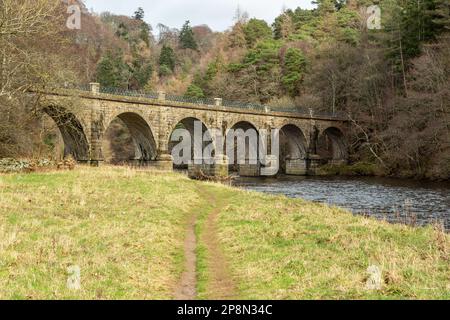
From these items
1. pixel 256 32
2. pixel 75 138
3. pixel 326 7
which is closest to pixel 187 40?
pixel 256 32

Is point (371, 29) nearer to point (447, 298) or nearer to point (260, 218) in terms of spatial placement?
point (260, 218)

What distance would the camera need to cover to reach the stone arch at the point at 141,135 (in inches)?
1850

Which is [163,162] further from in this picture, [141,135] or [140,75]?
[140,75]

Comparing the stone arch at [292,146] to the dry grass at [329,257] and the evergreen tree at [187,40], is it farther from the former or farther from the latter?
the evergreen tree at [187,40]

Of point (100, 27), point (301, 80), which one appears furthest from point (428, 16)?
A: point (100, 27)

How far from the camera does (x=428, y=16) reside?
174 feet

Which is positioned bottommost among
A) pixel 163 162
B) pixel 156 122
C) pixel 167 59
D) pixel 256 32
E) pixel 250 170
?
pixel 250 170

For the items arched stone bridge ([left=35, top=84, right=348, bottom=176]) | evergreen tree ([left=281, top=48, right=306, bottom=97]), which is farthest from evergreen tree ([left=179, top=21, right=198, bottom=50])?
arched stone bridge ([left=35, top=84, right=348, bottom=176])

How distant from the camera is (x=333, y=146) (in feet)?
248

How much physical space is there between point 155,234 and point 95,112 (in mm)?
30858

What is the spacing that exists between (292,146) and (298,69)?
22334 millimetres

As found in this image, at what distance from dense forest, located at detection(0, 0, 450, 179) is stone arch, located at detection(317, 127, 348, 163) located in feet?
7.69

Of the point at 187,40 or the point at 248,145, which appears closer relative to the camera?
the point at 248,145
